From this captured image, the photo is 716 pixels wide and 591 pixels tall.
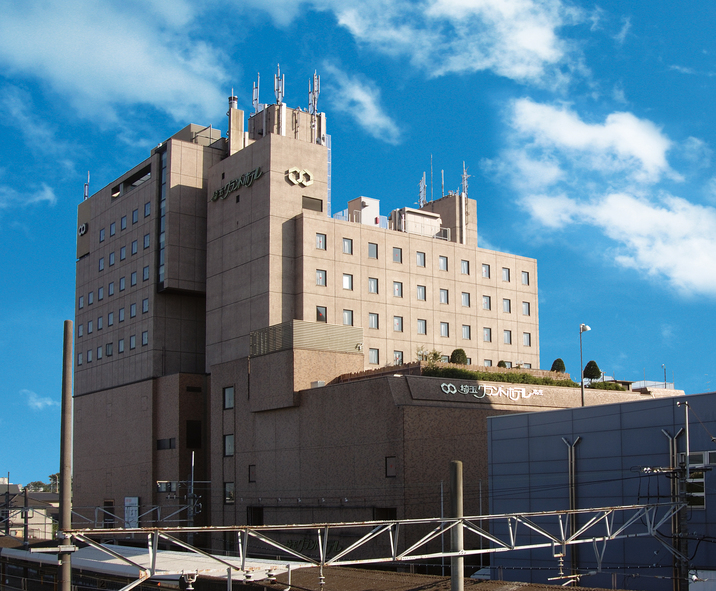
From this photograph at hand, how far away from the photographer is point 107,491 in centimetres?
8900

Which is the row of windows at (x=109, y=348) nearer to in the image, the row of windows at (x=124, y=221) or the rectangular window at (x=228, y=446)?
the row of windows at (x=124, y=221)

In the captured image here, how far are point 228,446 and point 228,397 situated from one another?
4075 millimetres

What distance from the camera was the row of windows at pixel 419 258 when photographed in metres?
77.6

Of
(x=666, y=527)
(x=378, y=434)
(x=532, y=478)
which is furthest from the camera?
(x=378, y=434)

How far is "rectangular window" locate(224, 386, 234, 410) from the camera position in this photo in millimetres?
71637

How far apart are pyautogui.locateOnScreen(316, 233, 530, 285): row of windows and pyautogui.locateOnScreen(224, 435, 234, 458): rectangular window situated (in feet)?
60.8

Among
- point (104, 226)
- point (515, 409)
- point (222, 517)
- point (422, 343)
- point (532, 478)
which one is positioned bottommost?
point (222, 517)

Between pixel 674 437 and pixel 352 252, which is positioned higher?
pixel 352 252

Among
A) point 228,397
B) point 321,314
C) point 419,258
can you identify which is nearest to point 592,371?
point 419,258

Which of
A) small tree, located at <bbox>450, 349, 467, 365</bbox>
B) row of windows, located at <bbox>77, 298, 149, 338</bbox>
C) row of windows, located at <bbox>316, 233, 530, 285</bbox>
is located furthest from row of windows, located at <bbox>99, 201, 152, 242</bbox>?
small tree, located at <bbox>450, 349, 467, 365</bbox>

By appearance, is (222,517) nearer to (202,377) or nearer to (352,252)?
(202,377)

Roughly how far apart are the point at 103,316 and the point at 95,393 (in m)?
8.77

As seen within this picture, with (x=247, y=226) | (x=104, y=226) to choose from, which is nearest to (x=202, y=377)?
(x=247, y=226)

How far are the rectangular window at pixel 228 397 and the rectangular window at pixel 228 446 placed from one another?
2.50 metres
